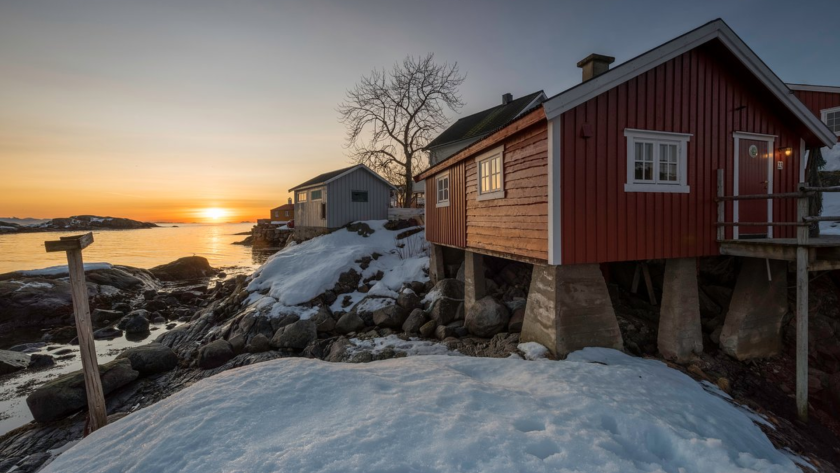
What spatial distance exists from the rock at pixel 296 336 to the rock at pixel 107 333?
816 cm

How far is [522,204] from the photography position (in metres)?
7.45

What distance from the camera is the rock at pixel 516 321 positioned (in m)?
8.73

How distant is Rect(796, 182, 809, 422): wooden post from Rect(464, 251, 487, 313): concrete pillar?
6367mm

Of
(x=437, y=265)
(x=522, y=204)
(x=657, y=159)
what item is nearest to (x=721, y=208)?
(x=657, y=159)

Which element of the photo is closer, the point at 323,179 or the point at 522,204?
the point at 522,204

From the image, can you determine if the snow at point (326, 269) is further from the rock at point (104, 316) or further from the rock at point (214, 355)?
the rock at point (104, 316)

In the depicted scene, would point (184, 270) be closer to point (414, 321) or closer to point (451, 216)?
point (414, 321)

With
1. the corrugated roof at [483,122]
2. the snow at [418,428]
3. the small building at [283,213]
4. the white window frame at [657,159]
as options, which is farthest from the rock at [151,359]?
the small building at [283,213]

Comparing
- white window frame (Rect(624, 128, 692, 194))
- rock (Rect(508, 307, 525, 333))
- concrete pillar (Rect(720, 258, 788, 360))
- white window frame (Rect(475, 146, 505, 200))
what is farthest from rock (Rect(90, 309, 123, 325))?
concrete pillar (Rect(720, 258, 788, 360))

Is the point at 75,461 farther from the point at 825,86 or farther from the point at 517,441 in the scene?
the point at 825,86

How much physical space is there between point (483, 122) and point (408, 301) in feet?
54.8

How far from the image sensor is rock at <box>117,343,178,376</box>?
367 inches

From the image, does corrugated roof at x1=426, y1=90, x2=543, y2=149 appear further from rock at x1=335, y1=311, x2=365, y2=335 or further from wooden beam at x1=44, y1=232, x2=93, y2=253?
wooden beam at x1=44, y1=232, x2=93, y2=253

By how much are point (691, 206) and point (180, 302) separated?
2185 cm
